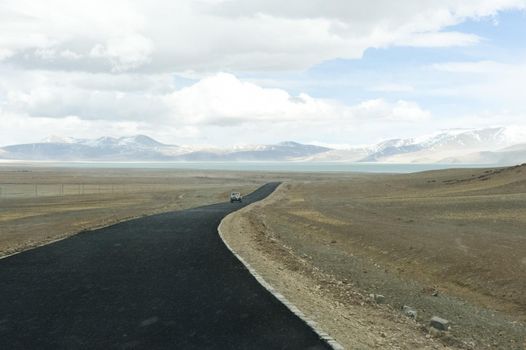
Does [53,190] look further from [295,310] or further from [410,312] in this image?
[295,310]

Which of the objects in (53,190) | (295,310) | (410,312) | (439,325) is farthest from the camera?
(53,190)

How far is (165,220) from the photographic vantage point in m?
36.2

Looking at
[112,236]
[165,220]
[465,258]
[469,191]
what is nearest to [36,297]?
[112,236]

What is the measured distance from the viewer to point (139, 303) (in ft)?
40.6

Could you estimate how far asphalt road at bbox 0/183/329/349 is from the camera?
9625mm

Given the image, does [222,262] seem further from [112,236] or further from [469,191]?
[469,191]

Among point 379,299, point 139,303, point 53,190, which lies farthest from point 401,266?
point 53,190

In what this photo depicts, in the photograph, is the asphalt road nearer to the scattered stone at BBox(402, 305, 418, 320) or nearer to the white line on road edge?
the white line on road edge

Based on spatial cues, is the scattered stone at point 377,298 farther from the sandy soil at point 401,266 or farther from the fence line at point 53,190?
the fence line at point 53,190

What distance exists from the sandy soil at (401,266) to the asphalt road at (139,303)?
118 cm

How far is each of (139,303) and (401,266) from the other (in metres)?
13.9

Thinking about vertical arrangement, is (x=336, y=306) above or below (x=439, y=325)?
above

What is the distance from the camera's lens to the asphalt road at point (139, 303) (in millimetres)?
9625

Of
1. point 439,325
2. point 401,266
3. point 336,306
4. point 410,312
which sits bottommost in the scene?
point 401,266
